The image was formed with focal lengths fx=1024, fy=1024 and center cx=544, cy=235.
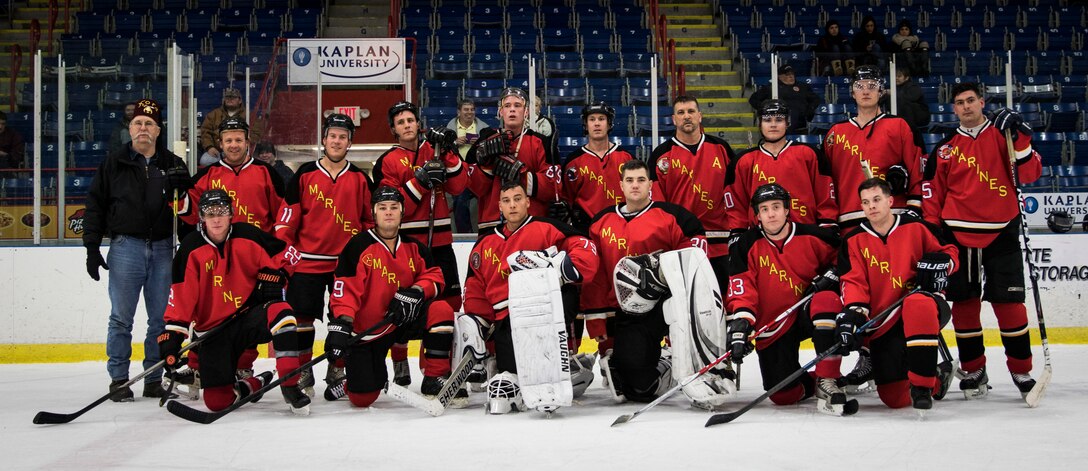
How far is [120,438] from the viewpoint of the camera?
12.4 feet

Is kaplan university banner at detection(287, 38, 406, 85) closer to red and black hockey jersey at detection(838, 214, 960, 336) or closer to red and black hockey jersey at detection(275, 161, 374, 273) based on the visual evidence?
red and black hockey jersey at detection(275, 161, 374, 273)

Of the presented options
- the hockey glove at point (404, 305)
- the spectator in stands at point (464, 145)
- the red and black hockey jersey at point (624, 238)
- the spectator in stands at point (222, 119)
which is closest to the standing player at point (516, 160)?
the red and black hockey jersey at point (624, 238)

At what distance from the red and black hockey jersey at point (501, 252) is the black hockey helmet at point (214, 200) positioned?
113 cm

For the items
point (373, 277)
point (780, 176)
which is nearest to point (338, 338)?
point (373, 277)

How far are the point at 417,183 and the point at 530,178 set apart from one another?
0.56m

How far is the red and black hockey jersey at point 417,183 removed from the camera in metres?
5.09

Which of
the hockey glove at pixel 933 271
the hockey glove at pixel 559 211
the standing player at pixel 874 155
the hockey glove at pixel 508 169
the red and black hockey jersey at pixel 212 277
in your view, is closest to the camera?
the hockey glove at pixel 933 271

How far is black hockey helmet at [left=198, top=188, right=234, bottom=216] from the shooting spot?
4.57 m

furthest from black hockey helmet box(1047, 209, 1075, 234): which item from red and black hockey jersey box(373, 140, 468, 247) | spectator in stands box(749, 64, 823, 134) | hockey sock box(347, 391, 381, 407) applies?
hockey sock box(347, 391, 381, 407)

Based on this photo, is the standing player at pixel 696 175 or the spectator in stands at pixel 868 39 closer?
the standing player at pixel 696 175

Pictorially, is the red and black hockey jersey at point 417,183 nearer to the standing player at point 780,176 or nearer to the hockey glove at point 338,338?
the hockey glove at point 338,338

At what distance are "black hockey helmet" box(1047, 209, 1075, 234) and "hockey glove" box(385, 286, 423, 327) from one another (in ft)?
15.4

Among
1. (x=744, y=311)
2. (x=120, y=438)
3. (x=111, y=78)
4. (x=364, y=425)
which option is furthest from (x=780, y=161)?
(x=111, y=78)

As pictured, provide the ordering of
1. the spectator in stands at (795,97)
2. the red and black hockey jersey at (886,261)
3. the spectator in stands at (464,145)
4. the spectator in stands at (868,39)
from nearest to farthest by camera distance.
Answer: the red and black hockey jersey at (886,261), the spectator in stands at (795,97), the spectator in stands at (464,145), the spectator in stands at (868,39)
